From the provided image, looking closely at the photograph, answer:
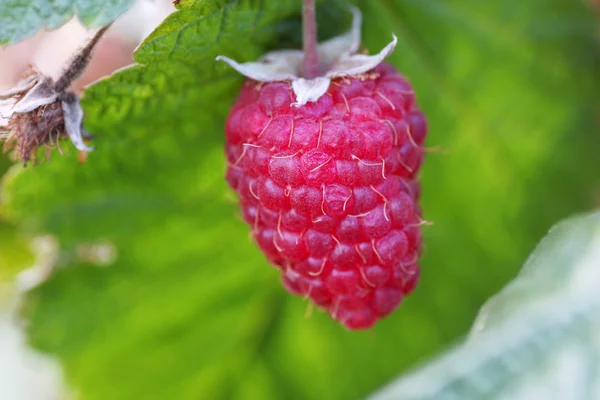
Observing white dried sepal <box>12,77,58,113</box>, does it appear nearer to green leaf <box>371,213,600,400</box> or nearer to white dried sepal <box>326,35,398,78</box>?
white dried sepal <box>326,35,398,78</box>

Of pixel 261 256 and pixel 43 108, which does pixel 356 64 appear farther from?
pixel 261 256

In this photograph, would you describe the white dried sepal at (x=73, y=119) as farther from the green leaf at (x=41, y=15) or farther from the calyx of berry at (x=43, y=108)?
the green leaf at (x=41, y=15)

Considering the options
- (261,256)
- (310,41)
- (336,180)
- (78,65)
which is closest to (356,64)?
(310,41)

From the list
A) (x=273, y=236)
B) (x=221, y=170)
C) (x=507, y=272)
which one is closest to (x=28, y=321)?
(x=221, y=170)

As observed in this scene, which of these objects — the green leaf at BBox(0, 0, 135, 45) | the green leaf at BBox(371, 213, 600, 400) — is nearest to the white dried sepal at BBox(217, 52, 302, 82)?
the green leaf at BBox(0, 0, 135, 45)

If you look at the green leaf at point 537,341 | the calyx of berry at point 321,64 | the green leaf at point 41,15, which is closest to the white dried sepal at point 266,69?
the calyx of berry at point 321,64

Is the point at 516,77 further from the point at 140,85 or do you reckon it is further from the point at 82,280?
the point at 82,280
